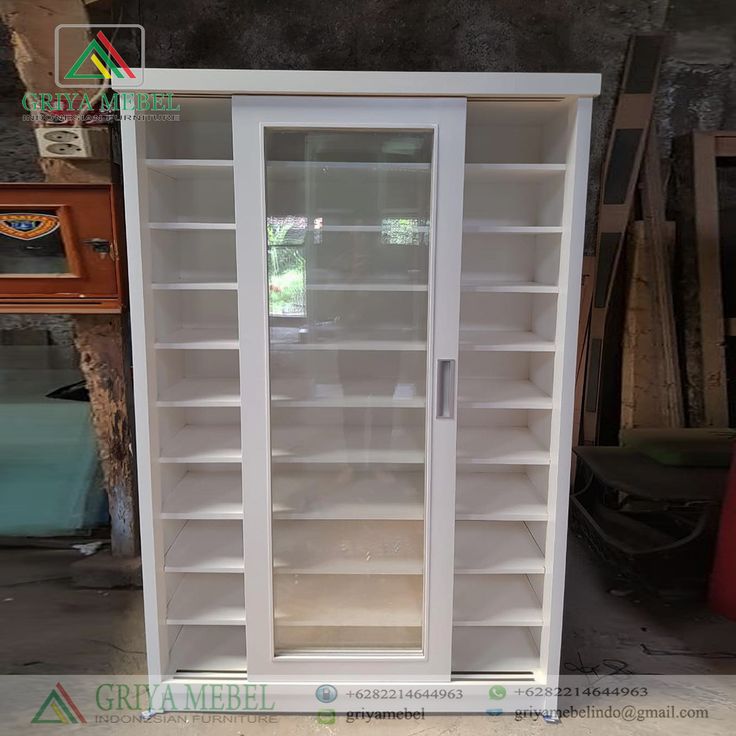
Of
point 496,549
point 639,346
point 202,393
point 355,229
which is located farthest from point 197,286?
point 639,346

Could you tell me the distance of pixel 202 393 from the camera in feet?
6.81

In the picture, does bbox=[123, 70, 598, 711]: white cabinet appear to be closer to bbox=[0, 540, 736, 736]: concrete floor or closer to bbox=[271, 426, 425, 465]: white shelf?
bbox=[271, 426, 425, 465]: white shelf

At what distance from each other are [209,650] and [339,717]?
1.78ft

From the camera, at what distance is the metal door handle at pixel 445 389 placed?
1863 mm

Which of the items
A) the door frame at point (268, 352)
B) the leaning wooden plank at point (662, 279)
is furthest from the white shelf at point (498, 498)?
the leaning wooden plank at point (662, 279)

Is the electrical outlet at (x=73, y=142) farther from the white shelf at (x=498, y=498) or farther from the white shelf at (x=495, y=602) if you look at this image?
the white shelf at (x=495, y=602)

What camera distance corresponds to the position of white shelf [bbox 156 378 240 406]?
6.43 feet

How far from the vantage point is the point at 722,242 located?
294 centimetres

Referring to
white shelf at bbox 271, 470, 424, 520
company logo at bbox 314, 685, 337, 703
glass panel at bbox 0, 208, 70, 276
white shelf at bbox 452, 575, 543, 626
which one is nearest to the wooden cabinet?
glass panel at bbox 0, 208, 70, 276

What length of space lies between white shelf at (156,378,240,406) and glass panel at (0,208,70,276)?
34.8 inches

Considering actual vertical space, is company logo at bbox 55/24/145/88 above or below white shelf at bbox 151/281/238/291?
above

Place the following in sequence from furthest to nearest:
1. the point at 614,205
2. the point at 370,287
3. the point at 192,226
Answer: the point at 614,205 → the point at 370,287 → the point at 192,226

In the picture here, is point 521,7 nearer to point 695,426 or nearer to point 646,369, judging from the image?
point 646,369

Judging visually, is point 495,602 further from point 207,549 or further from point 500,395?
point 207,549
